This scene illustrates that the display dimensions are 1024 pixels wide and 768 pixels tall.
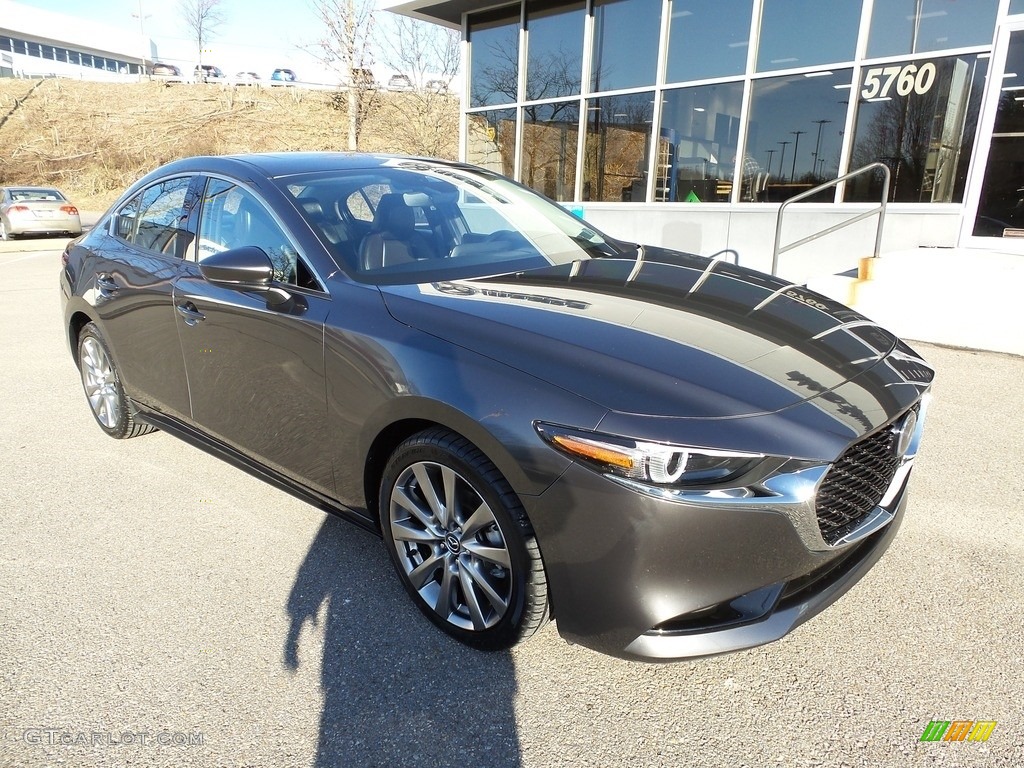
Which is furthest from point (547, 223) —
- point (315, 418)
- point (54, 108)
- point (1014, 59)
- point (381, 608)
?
point (54, 108)

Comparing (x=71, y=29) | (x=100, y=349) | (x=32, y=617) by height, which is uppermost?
(x=71, y=29)

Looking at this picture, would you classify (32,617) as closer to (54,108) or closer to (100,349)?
(100,349)

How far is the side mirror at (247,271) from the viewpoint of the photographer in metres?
2.69

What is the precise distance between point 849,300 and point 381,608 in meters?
6.47

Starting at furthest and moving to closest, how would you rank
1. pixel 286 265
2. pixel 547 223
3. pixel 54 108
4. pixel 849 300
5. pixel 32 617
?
pixel 54 108 < pixel 849 300 < pixel 547 223 < pixel 286 265 < pixel 32 617

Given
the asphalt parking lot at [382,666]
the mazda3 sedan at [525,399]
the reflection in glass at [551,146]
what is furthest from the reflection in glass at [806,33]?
the asphalt parking lot at [382,666]

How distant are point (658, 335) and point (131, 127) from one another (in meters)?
44.7

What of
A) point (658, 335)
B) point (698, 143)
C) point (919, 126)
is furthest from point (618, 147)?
point (658, 335)

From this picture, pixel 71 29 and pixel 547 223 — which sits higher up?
pixel 71 29

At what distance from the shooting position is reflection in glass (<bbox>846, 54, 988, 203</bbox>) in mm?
8211

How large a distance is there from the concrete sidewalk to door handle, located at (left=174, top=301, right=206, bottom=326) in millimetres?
6520

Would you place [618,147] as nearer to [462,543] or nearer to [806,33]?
[806,33]

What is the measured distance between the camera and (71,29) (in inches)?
3019

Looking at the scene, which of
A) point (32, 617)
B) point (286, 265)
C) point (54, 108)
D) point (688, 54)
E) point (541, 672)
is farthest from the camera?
point (54, 108)
